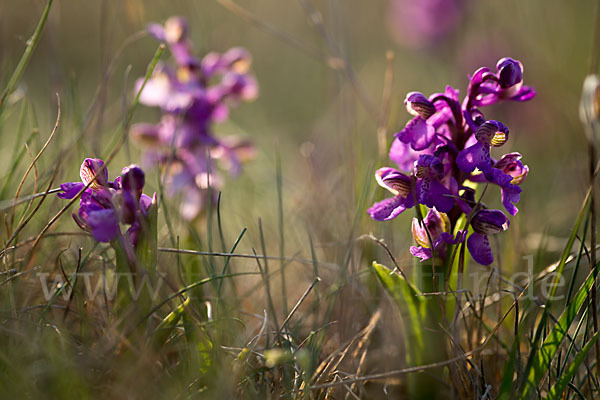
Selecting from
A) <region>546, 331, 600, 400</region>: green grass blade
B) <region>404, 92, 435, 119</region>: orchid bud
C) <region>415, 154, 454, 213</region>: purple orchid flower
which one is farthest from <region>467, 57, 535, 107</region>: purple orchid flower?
<region>546, 331, 600, 400</region>: green grass blade

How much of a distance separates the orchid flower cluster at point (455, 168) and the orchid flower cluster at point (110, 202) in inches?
21.3

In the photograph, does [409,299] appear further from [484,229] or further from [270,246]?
[270,246]

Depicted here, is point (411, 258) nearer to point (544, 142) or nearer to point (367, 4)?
point (544, 142)

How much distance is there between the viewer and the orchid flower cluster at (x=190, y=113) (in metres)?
2.38

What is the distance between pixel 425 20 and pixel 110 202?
4772mm

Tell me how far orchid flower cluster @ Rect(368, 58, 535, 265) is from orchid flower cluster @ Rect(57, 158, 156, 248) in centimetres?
54

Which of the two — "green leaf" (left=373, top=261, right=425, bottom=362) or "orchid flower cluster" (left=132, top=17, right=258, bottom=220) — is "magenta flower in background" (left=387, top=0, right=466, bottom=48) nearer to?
"orchid flower cluster" (left=132, top=17, right=258, bottom=220)

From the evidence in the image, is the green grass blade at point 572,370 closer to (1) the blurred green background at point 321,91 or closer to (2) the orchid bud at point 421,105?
(2) the orchid bud at point 421,105

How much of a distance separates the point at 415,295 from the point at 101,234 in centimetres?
73

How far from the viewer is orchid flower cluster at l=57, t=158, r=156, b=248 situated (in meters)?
1.30

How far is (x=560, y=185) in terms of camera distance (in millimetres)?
3215

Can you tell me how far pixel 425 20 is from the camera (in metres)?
5.55

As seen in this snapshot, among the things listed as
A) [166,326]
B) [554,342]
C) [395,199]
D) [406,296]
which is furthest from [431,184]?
[166,326]

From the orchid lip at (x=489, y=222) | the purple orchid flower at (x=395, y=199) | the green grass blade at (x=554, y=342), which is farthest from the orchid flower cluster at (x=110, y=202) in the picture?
the green grass blade at (x=554, y=342)
